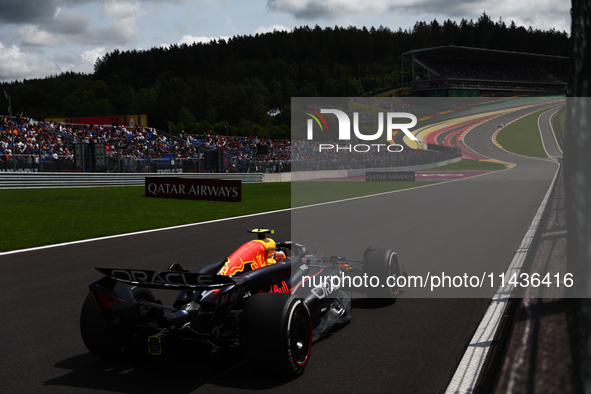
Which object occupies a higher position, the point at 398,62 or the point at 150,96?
the point at 398,62

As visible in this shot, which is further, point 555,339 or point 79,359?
point 79,359

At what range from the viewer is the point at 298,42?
502 ft

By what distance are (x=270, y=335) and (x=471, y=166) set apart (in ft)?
161

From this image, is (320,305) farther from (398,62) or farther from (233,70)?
(398,62)

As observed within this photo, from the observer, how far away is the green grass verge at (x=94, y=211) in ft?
37.9

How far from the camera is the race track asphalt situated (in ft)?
13.5

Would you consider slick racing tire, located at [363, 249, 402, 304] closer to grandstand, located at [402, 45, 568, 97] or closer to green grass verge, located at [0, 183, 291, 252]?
green grass verge, located at [0, 183, 291, 252]

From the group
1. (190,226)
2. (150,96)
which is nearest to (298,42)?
(150,96)

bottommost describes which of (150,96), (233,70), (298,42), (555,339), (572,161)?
(555,339)

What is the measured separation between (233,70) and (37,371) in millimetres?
130402

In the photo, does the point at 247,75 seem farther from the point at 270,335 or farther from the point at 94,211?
the point at 270,335

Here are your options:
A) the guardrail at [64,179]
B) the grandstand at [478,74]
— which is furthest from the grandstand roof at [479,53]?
the guardrail at [64,179]

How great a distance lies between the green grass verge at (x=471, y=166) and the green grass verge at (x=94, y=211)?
2765 cm

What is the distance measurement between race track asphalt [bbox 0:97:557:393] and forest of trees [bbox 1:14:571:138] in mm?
55813
